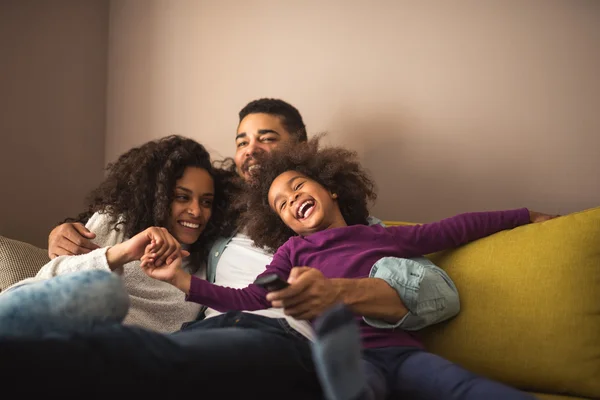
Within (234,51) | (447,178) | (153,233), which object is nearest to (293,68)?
(234,51)

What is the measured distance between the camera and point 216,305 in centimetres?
121

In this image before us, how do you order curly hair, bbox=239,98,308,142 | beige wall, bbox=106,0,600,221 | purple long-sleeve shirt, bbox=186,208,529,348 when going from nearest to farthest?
1. purple long-sleeve shirt, bbox=186,208,529,348
2. beige wall, bbox=106,0,600,221
3. curly hair, bbox=239,98,308,142

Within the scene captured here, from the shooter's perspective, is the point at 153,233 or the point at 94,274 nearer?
the point at 94,274

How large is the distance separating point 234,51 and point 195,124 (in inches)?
15.3

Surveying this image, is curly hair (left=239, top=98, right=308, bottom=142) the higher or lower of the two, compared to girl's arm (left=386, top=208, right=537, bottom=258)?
higher

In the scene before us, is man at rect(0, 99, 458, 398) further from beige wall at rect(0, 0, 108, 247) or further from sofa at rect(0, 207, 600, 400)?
beige wall at rect(0, 0, 108, 247)

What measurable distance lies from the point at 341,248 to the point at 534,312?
0.49 m

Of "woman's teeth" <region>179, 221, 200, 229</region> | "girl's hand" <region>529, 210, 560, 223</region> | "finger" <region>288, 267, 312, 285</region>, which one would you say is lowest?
"woman's teeth" <region>179, 221, 200, 229</region>

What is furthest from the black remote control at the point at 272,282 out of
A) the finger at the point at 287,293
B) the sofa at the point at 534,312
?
the sofa at the point at 534,312

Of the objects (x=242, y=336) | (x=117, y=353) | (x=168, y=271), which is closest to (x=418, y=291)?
(x=242, y=336)

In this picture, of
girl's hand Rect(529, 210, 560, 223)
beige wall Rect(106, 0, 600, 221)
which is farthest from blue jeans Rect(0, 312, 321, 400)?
beige wall Rect(106, 0, 600, 221)

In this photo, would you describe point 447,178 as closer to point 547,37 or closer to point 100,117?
point 547,37

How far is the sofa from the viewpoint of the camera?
119cm

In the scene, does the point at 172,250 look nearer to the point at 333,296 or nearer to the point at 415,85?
the point at 333,296
